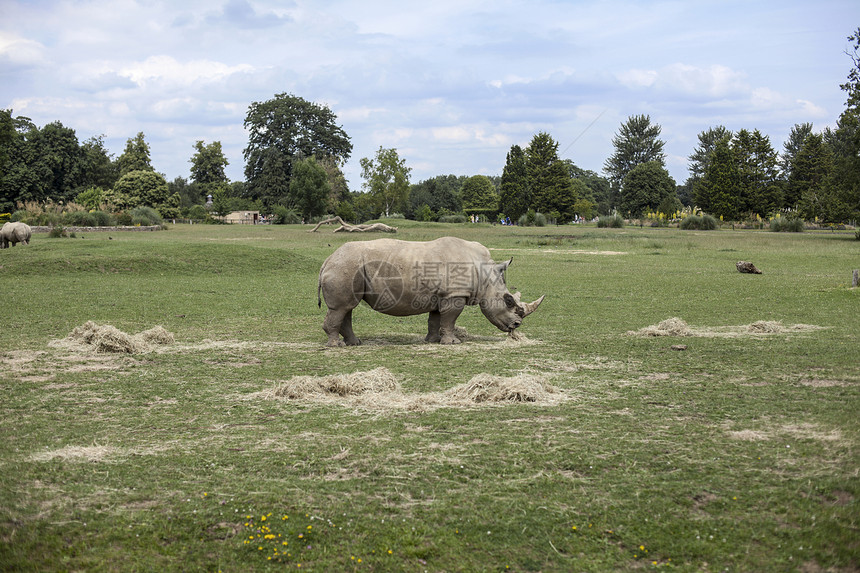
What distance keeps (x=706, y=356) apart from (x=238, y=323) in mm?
10048

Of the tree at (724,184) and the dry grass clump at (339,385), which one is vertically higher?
the tree at (724,184)

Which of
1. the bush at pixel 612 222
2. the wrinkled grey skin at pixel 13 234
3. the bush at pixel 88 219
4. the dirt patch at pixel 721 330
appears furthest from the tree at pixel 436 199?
the dirt patch at pixel 721 330

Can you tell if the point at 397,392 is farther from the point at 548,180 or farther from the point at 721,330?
the point at 548,180

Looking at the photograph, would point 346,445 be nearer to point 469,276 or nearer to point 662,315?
point 469,276

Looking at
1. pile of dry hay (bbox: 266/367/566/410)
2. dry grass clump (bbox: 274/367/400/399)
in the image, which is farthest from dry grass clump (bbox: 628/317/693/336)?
dry grass clump (bbox: 274/367/400/399)

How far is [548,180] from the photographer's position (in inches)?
3524

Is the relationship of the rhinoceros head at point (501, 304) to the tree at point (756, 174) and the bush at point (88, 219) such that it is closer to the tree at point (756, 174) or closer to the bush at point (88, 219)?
the bush at point (88, 219)

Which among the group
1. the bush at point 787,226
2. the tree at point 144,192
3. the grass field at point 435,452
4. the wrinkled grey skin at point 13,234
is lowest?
the grass field at point 435,452

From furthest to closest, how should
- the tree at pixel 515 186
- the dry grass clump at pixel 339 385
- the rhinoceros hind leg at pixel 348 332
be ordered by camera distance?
the tree at pixel 515 186, the rhinoceros hind leg at pixel 348 332, the dry grass clump at pixel 339 385

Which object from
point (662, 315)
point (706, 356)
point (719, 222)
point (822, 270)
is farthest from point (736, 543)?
point (719, 222)

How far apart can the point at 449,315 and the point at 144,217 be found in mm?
60140

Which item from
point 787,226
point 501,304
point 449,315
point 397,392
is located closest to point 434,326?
point 449,315

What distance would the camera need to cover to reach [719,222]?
77688mm

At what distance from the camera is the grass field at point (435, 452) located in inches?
216
